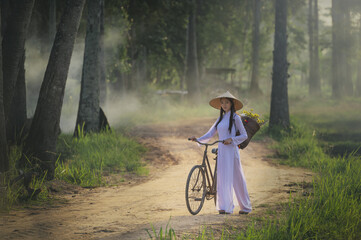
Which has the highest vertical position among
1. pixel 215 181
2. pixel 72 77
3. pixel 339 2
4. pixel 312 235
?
pixel 339 2

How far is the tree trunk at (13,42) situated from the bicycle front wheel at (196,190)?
203 inches

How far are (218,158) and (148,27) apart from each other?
22830 mm

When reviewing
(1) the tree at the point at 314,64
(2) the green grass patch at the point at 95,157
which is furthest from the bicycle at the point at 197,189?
(1) the tree at the point at 314,64

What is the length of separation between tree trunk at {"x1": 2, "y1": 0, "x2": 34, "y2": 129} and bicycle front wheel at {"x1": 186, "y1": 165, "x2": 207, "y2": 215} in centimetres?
515

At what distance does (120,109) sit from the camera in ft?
82.8

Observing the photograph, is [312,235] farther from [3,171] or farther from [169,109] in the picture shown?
[169,109]

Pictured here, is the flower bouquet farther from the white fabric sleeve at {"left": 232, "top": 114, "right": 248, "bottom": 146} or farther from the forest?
the forest

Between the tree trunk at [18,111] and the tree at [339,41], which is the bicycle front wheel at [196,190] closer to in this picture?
the tree trunk at [18,111]

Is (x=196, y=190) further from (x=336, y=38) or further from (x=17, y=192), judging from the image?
(x=336, y=38)

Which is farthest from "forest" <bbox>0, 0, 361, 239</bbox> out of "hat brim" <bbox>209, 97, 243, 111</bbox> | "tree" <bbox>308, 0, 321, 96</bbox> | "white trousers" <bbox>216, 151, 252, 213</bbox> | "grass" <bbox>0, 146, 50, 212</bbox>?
"hat brim" <bbox>209, 97, 243, 111</bbox>

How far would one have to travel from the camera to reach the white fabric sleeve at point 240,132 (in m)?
6.79

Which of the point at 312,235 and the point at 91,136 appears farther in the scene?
the point at 91,136

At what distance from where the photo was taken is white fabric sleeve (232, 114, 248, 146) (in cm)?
679

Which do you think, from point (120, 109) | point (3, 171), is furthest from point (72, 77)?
point (3, 171)
